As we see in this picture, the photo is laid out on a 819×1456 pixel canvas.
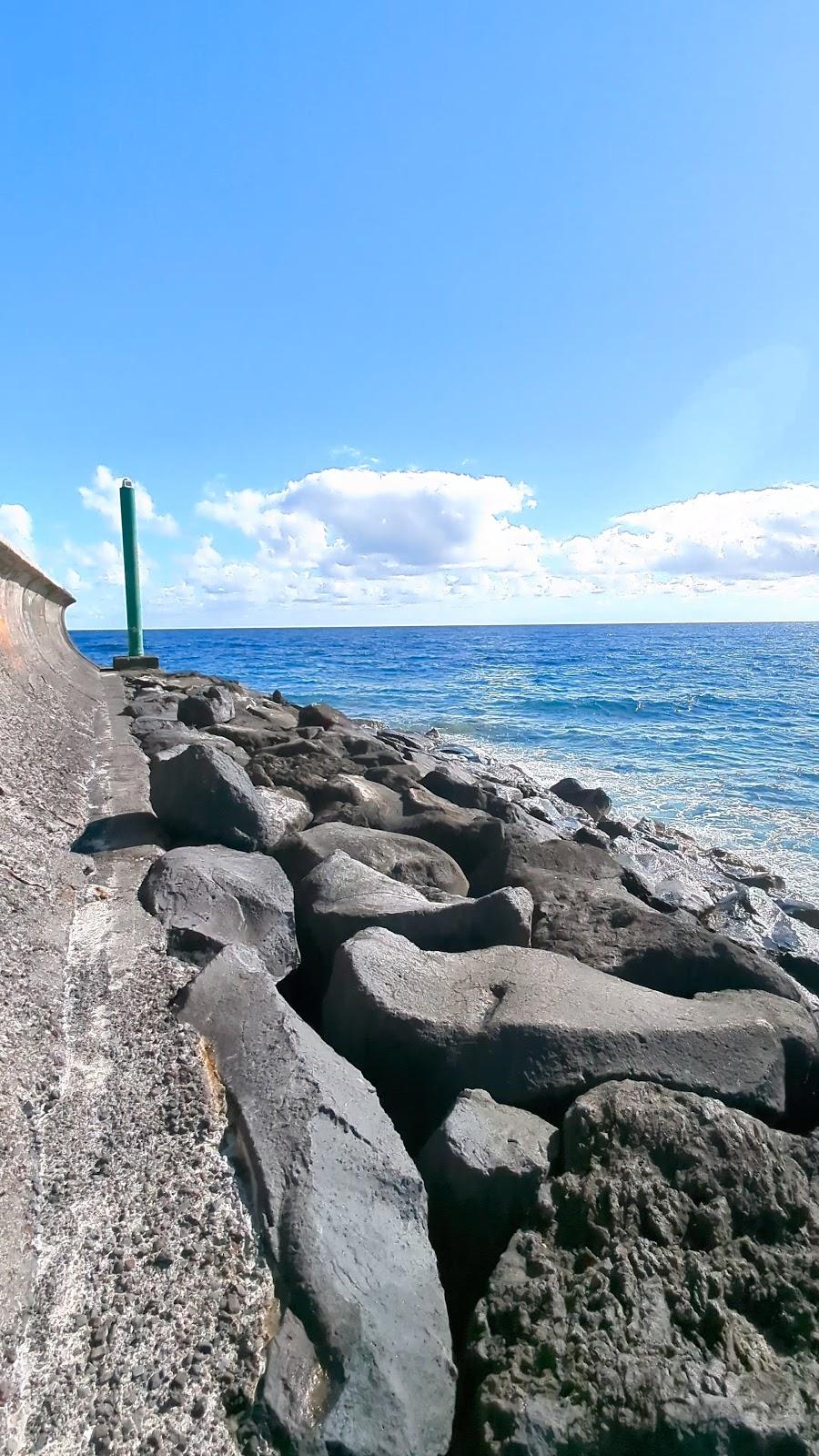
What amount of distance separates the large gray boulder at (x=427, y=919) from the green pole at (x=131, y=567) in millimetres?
13465

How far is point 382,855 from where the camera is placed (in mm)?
3773

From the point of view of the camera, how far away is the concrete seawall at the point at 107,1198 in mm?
1257

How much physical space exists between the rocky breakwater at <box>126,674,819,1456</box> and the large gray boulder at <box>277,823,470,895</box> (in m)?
0.23

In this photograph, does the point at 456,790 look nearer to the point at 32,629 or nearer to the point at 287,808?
the point at 287,808

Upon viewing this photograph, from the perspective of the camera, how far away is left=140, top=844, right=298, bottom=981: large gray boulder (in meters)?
2.59

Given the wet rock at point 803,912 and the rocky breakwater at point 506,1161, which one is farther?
the wet rock at point 803,912

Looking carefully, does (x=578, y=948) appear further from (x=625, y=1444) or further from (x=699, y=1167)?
(x=625, y=1444)

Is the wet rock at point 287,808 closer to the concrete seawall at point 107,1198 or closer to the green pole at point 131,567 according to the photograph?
the concrete seawall at point 107,1198

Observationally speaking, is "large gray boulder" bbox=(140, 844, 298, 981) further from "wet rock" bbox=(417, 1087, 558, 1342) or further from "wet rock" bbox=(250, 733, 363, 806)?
"wet rock" bbox=(250, 733, 363, 806)

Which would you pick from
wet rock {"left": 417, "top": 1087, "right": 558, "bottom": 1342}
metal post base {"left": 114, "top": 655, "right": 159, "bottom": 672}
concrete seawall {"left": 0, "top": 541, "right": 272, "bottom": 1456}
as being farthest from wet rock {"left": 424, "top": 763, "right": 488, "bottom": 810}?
metal post base {"left": 114, "top": 655, "right": 159, "bottom": 672}

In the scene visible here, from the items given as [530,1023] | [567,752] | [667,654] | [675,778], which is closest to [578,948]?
[530,1023]

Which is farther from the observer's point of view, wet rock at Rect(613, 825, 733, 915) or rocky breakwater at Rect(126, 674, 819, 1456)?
wet rock at Rect(613, 825, 733, 915)

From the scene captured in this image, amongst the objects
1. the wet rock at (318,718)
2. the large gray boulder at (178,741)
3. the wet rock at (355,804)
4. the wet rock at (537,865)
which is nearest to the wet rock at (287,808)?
the wet rock at (355,804)

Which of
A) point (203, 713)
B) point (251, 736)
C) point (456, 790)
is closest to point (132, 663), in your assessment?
point (203, 713)
